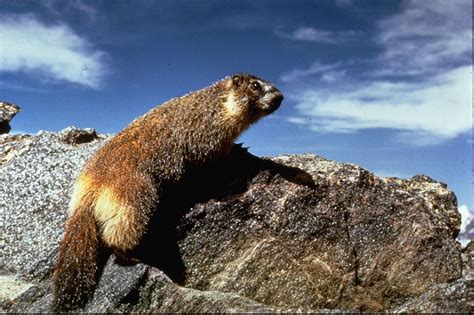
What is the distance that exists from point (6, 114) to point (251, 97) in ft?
23.0

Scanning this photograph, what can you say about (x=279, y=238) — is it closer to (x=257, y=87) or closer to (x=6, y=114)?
(x=257, y=87)

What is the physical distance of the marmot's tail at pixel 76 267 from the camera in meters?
8.19

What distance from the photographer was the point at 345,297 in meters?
9.38

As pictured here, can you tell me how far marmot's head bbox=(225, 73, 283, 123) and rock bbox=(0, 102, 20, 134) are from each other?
21.5 ft

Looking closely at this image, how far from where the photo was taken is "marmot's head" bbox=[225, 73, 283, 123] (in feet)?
34.4

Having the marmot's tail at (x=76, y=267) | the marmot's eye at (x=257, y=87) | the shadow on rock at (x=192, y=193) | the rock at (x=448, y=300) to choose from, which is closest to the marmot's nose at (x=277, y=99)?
the marmot's eye at (x=257, y=87)

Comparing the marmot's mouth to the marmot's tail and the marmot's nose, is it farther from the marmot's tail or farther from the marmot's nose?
the marmot's tail

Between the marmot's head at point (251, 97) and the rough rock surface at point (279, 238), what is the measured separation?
0.83 m

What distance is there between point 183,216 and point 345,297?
9.15 feet

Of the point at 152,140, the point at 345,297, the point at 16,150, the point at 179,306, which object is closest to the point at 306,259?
the point at 345,297

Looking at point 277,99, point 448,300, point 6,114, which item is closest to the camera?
point 448,300

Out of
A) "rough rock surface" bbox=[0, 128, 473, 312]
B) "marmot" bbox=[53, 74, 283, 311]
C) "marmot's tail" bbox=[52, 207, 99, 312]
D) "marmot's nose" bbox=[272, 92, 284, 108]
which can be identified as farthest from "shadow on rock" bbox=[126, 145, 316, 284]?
"marmot's nose" bbox=[272, 92, 284, 108]

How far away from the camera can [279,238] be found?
953 cm

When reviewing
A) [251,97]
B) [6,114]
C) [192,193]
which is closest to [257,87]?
[251,97]
